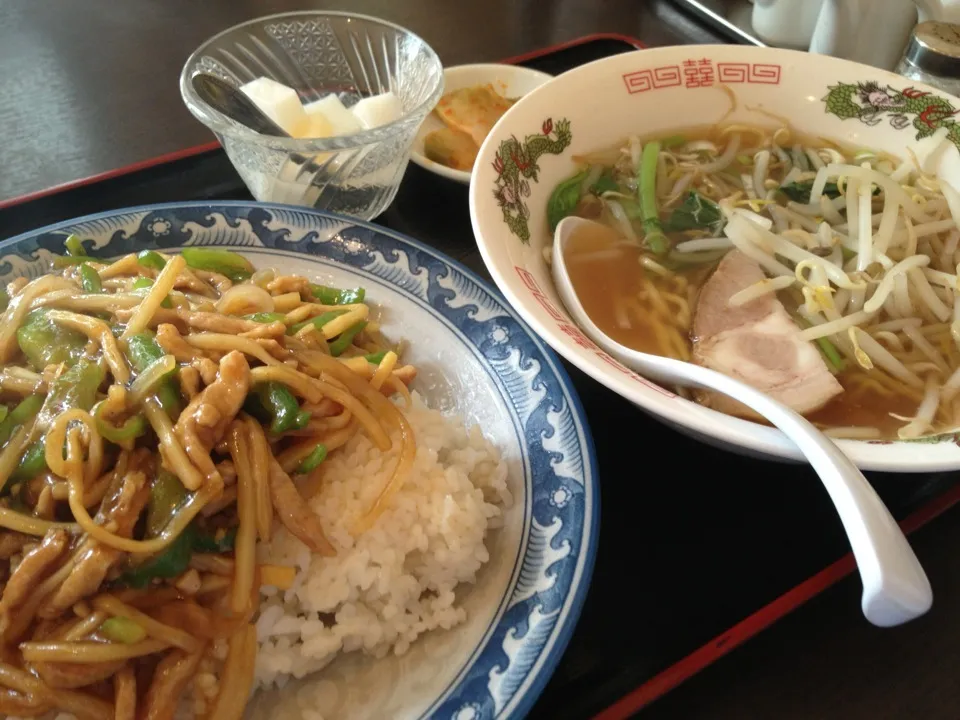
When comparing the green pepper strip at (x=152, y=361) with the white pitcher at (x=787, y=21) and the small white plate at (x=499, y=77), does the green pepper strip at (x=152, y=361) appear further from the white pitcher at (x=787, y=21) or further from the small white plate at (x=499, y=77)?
the white pitcher at (x=787, y=21)

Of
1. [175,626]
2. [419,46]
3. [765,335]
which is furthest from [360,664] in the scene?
[419,46]

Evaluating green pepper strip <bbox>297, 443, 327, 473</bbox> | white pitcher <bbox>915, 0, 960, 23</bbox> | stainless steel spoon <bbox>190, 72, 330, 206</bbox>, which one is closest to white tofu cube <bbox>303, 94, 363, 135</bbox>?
stainless steel spoon <bbox>190, 72, 330, 206</bbox>

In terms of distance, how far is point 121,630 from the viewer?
0.93 m

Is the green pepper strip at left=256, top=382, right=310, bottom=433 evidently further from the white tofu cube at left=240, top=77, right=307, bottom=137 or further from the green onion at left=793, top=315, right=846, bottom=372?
the green onion at left=793, top=315, right=846, bottom=372

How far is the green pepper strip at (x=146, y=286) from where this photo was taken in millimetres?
1248

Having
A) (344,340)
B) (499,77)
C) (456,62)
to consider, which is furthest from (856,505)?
(456,62)

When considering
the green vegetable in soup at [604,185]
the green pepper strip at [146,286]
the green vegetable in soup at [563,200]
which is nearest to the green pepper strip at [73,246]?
the green pepper strip at [146,286]

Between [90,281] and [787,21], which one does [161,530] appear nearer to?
[90,281]

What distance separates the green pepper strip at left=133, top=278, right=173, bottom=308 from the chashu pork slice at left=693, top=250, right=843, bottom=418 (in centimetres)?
96

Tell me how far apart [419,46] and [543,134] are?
685 millimetres

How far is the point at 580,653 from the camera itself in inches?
42.1

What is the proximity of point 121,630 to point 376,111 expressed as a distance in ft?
4.46

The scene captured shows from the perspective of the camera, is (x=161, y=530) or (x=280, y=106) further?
(x=280, y=106)

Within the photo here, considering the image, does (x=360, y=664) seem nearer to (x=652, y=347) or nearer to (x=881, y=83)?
(x=652, y=347)
